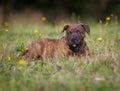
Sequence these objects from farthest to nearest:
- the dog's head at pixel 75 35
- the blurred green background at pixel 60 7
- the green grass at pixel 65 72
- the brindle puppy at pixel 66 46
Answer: the blurred green background at pixel 60 7 < the brindle puppy at pixel 66 46 < the dog's head at pixel 75 35 < the green grass at pixel 65 72

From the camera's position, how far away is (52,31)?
14812mm

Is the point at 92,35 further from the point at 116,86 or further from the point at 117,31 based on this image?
the point at 116,86

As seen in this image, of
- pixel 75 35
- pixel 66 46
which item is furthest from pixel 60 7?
pixel 75 35

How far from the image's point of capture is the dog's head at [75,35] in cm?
1045

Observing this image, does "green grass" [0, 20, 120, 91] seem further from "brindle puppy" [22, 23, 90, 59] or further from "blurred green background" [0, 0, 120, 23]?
"blurred green background" [0, 0, 120, 23]

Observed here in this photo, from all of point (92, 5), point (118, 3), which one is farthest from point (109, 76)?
point (92, 5)

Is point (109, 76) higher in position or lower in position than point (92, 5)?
lower

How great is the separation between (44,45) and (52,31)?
134 inches

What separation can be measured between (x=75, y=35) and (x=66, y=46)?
502mm

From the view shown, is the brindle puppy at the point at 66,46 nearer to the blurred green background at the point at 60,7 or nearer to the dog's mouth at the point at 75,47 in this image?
the dog's mouth at the point at 75,47

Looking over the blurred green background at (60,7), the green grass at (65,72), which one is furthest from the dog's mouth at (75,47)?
the blurred green background at (60,7)

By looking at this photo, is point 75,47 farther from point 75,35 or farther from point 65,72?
point 65,72

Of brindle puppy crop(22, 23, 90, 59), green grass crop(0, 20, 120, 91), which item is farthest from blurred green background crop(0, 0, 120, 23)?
green grass crop(0, 20, 120, 91)

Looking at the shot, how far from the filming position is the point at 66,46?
10.8m
